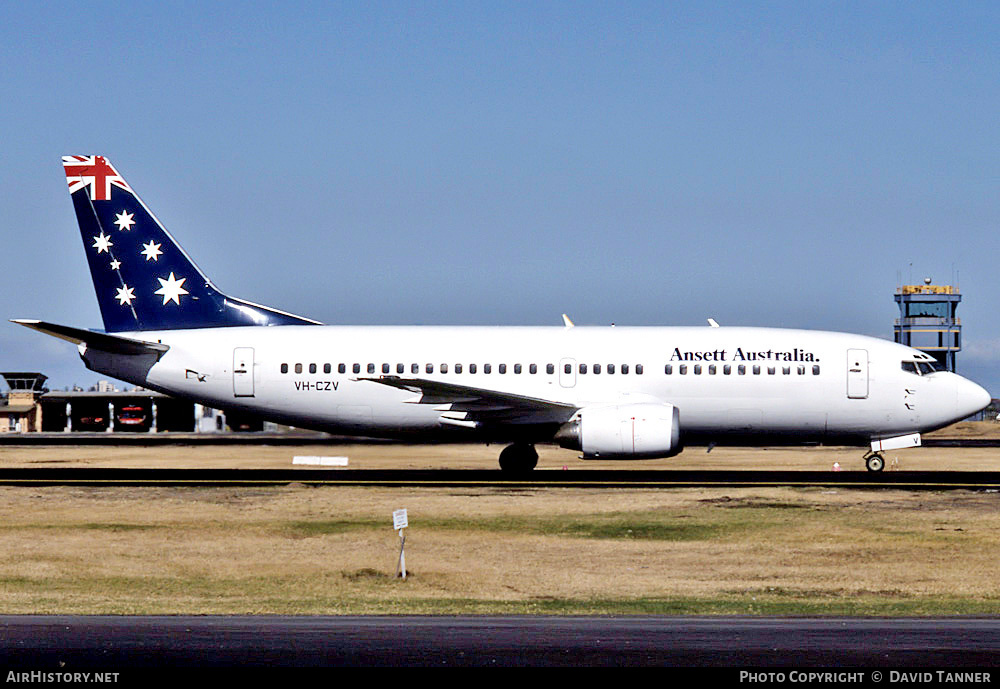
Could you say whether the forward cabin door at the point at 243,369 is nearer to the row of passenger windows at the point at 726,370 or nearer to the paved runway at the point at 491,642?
the row of passenger windows at the point at 726,370

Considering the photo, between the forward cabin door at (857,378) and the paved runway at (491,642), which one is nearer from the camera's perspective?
the paved runway at (491,642)

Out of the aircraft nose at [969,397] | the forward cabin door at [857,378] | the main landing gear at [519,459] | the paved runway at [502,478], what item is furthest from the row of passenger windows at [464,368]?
the aircraft nose at [969,397]

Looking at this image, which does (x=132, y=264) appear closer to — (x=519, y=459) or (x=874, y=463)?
(x=519, y=459)

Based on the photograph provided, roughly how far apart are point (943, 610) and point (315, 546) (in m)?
11.3

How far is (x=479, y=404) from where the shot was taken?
36719 mm

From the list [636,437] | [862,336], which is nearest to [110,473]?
[636,437]

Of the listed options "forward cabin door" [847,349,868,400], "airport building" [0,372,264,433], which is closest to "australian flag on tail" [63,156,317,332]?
"forward cabin door" [847,349,868,400]

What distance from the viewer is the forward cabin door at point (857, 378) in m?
37.4

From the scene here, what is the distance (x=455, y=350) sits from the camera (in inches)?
1496

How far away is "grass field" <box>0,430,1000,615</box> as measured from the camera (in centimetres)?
1859

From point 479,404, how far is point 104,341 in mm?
11031

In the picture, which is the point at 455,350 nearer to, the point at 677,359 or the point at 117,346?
the point at 677,359

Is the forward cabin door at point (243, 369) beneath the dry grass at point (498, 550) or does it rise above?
above

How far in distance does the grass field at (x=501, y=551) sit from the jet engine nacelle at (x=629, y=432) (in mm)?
3208
